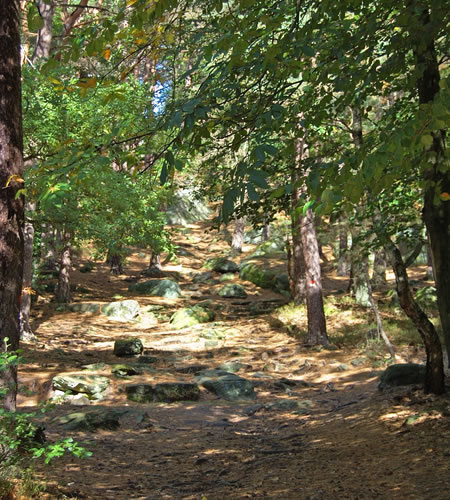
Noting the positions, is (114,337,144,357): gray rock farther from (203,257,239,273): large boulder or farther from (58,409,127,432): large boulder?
(203,257,239,273): large boulder

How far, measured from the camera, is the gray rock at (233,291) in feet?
85.8

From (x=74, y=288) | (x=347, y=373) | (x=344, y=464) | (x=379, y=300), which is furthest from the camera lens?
(x=74, y=288)

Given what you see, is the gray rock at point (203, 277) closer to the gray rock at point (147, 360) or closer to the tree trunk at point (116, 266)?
the tree trunk at point (116, 266)

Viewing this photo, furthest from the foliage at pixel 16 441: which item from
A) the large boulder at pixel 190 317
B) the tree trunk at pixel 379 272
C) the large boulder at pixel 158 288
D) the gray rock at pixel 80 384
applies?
the large boulder at pixel 158 288

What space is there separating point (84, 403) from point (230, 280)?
1986 centimetres

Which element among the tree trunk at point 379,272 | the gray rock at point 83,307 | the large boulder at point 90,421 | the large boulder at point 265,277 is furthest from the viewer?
the large boulder at point 265,277

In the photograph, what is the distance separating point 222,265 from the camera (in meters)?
31.7

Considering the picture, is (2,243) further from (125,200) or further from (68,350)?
(68,350)

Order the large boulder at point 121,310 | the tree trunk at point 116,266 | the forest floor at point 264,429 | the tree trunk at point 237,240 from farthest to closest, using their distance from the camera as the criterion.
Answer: the tree trunk at point 237,240 → the tree trunk at point 116,266 → the large boulder at point 121,310 → the forest floor at point 264,429

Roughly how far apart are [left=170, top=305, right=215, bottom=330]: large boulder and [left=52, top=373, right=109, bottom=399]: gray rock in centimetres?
900

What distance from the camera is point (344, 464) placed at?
5914mm

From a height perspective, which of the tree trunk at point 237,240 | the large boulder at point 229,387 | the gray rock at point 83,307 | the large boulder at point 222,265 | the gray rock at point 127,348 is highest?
the tree trunk at point 237,240

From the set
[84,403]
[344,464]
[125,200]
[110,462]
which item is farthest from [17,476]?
[125,200]

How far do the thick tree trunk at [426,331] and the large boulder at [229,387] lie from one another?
4844mm
